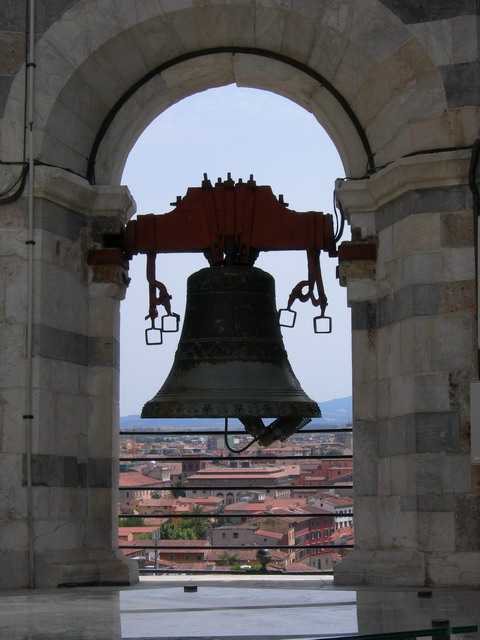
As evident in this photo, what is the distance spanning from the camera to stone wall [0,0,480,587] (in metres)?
6.43

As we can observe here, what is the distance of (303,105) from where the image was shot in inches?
292

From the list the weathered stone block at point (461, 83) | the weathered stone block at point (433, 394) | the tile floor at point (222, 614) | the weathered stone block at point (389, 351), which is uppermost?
the weathered stone block at point (461, 83)

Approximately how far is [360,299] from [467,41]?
1506 mm

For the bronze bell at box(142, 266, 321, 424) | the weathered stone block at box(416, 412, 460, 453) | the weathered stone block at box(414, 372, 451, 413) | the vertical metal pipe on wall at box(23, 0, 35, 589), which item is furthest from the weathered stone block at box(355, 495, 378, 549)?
the vertical metal pipe on wall at box(23, 0, 35, 589)

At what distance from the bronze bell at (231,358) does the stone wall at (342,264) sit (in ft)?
2.57

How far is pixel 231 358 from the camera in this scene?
603 cm

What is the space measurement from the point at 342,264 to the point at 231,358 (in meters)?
1.18

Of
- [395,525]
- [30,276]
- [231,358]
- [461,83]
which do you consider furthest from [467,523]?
[30,276]

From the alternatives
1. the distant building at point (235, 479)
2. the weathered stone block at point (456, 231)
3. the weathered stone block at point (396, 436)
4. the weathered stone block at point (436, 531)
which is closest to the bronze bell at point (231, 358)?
the weathered stone block at point (396, 436)

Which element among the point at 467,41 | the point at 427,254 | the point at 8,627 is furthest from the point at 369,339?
the point at 8,627

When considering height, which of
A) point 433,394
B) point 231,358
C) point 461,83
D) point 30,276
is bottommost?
point 433,394

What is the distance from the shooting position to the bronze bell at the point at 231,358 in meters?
5.86

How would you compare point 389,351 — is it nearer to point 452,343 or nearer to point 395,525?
point 452,343

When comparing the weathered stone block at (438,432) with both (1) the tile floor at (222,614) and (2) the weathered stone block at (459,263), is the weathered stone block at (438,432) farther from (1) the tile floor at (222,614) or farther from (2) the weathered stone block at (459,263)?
(1) the tile floor at (222,614)
